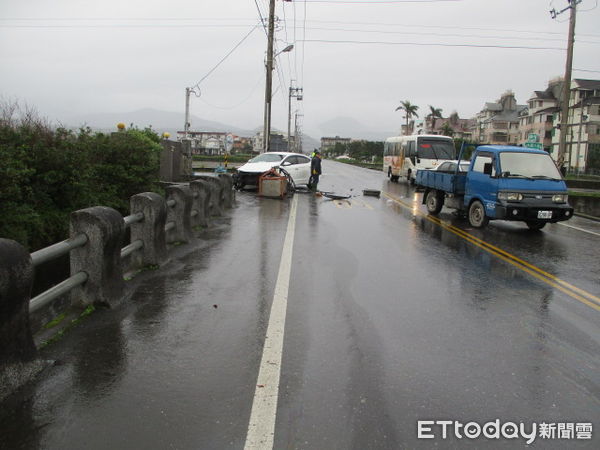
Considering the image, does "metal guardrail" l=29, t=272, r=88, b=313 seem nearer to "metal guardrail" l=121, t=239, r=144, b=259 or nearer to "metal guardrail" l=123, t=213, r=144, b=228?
"metal guardrail" l=121, t=239, r=144, b=259

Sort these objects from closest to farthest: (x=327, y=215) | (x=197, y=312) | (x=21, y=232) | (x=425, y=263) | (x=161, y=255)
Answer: (x=197, y=312), (x=161, y=255), (x=425, y=263), (x=21, y=232), (x=327, y=215)

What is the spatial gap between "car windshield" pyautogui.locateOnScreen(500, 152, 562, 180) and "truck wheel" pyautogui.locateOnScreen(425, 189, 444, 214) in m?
3.21

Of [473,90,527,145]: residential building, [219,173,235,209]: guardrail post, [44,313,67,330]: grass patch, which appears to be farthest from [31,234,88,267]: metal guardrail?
[473,90,527,145]: residential building

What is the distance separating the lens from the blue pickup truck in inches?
492

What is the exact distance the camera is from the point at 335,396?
3877 mm

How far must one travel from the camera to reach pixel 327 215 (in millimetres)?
15328

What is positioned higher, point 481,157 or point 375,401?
point 481,157

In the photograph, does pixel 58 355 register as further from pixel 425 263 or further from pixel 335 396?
pixel 425 263

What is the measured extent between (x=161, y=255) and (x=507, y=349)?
203 inches

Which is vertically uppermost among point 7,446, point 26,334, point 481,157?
point 481,157

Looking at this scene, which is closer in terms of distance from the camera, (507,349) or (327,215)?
(507,349)

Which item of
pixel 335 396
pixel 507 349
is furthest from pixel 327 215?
pixel 335 396

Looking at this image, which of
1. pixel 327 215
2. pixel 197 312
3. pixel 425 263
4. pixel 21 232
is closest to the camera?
pixel 197 312

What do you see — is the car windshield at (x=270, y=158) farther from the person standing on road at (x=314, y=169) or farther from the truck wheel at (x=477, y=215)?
the truck wheel at (x=477, y=215)
